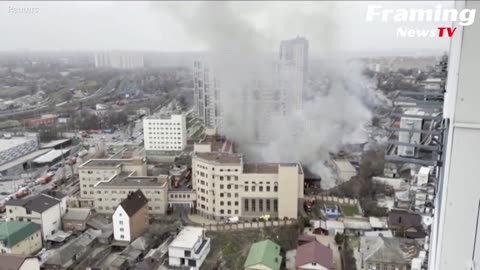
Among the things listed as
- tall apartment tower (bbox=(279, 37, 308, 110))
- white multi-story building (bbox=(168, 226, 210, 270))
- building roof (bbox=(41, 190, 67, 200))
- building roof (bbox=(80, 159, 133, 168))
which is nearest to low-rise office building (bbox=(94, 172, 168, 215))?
building roof (bbox=(41, 190, 67, 200))

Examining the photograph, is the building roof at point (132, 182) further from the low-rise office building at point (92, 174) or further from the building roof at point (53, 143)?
the building roof at point (53, 143)

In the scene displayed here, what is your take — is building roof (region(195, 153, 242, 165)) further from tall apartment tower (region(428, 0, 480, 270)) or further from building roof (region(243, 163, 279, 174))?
tall apartment tower (region(428, 0, 480, 270))

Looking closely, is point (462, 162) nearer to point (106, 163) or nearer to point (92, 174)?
point (92, 174)

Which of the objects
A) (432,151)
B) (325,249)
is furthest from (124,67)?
(432,151)

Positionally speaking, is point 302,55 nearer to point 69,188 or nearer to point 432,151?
point 69,188

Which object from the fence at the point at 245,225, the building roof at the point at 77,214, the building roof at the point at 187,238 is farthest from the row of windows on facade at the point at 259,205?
the building roof at the point at 77,214

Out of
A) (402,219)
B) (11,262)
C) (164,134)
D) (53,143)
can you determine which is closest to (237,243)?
(402,219)
